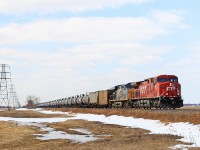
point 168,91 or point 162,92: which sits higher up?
point 168,91

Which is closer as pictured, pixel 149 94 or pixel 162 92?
pixel 162 92

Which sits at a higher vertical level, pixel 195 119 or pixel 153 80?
pixel 153 80

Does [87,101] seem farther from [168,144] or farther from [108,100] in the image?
[168,144]

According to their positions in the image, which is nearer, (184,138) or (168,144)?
(168,144)

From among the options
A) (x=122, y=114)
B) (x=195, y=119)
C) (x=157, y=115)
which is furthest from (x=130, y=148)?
(x=122, y=114)

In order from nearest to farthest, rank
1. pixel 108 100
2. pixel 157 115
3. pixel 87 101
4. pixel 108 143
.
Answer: pixel 108 143 < pixel 157 115 < pixel 108 100 < pixel 87 101

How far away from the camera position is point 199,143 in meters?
17.4

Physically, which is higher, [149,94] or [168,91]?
[168,91]

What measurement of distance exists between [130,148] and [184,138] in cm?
450

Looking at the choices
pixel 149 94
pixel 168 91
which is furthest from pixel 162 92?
pixel 149 94

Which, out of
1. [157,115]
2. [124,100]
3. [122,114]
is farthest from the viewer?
[124,100]

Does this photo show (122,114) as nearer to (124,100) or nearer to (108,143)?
(124,100)

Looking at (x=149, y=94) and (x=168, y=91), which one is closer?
(x=168, y=91)

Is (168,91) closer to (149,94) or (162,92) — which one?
(162,92)
